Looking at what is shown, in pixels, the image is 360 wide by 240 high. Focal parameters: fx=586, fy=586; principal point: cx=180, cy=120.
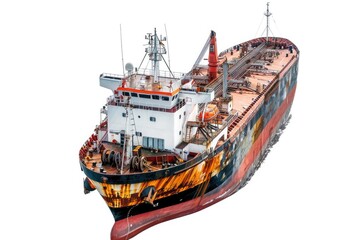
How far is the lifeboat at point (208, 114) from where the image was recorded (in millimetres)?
28469

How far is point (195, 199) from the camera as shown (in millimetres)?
27828

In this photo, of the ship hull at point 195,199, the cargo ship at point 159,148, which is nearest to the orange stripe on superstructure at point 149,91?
the cargo ship at point 159,148

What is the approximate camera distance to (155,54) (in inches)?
1064

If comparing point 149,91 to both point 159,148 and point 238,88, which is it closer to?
point 159,148

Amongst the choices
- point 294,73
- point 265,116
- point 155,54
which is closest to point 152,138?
point 155,54

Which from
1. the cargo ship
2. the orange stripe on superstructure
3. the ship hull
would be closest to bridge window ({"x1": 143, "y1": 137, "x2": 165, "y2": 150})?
the cargo ship

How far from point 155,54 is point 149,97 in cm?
201

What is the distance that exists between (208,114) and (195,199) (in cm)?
418

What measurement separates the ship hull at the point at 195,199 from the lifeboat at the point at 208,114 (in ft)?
7.83

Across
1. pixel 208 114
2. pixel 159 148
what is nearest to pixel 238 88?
pixel 208 114

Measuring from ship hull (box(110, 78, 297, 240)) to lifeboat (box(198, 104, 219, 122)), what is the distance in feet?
7.83

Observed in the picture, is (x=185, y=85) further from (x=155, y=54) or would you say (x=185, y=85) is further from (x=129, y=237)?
(x=129, y=237)

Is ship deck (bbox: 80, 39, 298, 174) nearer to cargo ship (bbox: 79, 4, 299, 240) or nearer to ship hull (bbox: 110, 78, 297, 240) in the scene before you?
cargo ship (bbox: 79, 4, 299, 240)

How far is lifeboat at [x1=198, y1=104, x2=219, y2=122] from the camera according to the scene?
2847cm
